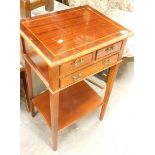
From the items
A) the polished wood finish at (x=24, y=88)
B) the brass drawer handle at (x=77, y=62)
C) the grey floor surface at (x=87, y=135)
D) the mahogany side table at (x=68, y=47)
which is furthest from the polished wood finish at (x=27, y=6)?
the grey floor surface at (x=87, y=135)

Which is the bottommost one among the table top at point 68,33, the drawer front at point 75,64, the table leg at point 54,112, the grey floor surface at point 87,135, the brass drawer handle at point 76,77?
the grey floor surface at point 87,135

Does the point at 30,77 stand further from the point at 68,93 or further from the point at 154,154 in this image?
the point at 154,154

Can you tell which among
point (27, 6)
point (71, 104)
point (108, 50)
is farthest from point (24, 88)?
point (108, 50)

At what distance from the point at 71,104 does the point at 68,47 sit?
1.94 feet

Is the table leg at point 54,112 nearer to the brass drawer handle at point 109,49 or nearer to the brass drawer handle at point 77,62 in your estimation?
the brass drawer handle at point 77,62

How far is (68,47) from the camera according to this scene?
0.94 m

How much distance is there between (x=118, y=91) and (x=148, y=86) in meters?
0.82

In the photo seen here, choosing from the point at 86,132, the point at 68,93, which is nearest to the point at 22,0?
the point at 68,93

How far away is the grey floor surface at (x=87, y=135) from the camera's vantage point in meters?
1.42

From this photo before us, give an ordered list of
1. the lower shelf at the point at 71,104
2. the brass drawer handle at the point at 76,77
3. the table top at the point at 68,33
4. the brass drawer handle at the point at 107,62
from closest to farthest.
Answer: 1. the table top at the point at 68,33
2. the brass drawer handle at the point at 76,77
3. the brass drawer handle at the point at 107,62
4. the lower shelf at the point at 71,104

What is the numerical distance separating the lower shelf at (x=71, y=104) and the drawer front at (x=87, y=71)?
0.39 m

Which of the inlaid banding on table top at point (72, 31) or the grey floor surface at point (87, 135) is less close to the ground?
the inlaid banding on table top at point (72, 31)

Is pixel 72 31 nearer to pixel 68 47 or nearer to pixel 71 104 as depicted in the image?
pixel 68 47

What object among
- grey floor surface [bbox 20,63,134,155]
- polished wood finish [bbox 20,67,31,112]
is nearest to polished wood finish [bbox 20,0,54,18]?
polished wood finish [bbox 20,67,31,112]
